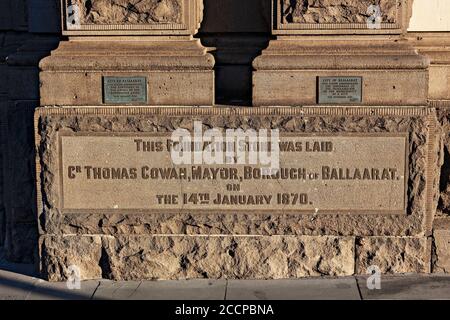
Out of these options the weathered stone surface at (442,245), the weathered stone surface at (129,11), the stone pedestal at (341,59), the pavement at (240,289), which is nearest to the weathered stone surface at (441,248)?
the weathered stone surface at (442,245)

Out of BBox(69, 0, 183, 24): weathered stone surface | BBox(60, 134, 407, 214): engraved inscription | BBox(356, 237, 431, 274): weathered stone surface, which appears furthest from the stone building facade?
BBox(69, 0, 183, 24): weathered stone surface

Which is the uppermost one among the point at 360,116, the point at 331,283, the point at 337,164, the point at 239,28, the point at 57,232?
the point at 239,28

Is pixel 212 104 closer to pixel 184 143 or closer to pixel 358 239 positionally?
pixel 184 143

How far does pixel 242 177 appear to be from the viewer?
6.46 meters

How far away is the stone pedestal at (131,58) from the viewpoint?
6.50 metres

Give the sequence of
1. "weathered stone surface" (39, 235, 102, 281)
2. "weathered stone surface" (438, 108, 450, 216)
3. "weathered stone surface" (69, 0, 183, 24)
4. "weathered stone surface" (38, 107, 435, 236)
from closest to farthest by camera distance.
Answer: "weathered stone surface" (38, 107, 435, 236)
"weathered stone surface" (69, 0, 183, 24)
"weathered stone surface" (39, 235, 102, 281)
"weathered stone surface" (438, 108, 450, 216)

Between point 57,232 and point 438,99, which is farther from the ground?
point 438,99

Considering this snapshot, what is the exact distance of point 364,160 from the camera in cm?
640

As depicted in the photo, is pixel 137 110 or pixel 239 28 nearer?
pixel 137 110

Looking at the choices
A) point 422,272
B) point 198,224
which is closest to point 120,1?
point 198,224

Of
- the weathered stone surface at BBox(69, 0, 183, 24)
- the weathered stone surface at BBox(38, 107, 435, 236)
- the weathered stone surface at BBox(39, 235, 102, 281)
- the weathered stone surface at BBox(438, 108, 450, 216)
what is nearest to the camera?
the weathered stone surface at BBox(38, 107, 435, 236)

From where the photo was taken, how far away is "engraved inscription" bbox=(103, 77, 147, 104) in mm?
6520

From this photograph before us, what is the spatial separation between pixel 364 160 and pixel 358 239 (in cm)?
69

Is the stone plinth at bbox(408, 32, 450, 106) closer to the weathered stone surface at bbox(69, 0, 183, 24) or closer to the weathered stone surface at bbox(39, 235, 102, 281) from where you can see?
the weathered stone surface at bbox(69, 0, 183, 24)
